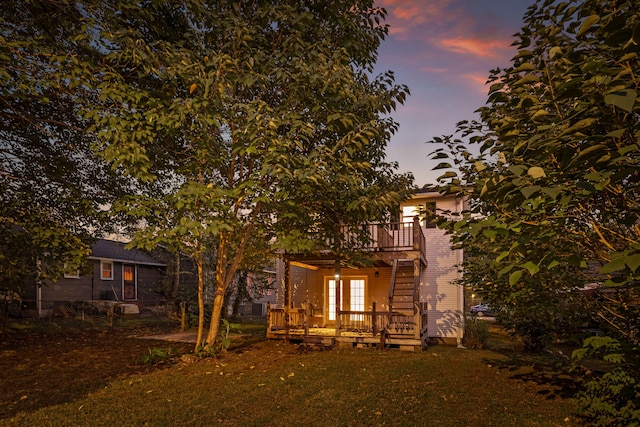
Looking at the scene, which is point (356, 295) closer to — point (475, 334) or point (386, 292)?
point (386, 292)

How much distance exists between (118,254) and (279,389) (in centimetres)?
2372

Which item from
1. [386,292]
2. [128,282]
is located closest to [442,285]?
[386,292]

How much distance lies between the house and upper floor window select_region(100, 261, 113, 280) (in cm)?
1401

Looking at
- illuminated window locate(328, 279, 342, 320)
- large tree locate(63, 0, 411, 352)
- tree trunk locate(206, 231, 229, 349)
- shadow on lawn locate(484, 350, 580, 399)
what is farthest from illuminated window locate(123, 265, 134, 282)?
shadow on lawn locate(484, 350, 580, 399)

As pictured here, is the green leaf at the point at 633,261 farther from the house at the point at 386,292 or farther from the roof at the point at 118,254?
the roof at the point at 118,254

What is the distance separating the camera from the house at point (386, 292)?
14.4 meters

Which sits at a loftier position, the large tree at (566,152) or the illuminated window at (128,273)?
the large tree at (566,152)

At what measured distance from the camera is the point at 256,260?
1753 cm

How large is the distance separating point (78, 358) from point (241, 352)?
14.2 ft

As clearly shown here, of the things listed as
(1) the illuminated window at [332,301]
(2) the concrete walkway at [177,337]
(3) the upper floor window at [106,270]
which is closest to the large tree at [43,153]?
(2) the concrete walkway at [177,337]

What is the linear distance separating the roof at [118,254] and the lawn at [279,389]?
47.9 ft

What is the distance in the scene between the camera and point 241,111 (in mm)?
9703

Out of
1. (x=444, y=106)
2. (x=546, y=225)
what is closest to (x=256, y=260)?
(x=444, y=106)

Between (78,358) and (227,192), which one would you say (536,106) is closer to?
(227,192)
